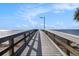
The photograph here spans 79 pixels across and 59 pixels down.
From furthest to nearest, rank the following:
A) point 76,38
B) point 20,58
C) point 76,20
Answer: point 76,20 < point 20,58 < point 76,38

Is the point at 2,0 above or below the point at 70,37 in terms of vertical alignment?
above

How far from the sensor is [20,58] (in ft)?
28.1

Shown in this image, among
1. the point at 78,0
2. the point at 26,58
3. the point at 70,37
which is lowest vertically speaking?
the point at 26,58

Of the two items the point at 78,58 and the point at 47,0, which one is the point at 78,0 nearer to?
the point at 47,0

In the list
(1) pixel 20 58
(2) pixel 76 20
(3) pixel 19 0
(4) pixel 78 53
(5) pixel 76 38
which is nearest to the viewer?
(5) pixel 76 38

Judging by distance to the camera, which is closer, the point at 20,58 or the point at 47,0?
the point at 20,58

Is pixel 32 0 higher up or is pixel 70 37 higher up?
pixel 32 0

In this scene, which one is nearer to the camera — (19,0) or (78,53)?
(78,53)

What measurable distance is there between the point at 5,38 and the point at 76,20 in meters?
25.5

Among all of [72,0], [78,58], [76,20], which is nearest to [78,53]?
[78,58]

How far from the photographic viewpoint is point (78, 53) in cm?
739

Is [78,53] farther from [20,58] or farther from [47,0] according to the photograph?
[47,0]

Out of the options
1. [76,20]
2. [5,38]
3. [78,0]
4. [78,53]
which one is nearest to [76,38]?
[78,53]

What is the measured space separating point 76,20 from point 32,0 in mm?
22985
